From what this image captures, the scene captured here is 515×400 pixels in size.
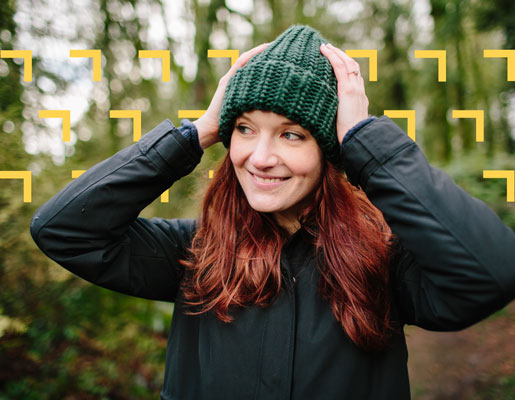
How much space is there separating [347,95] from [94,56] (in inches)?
113

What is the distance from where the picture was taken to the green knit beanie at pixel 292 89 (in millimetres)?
1508

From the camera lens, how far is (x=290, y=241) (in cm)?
167

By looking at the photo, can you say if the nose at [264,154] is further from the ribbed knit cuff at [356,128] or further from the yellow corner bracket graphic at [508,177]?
the yellow corner bracket graphic at [508,177]

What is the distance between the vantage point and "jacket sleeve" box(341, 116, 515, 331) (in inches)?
48.7

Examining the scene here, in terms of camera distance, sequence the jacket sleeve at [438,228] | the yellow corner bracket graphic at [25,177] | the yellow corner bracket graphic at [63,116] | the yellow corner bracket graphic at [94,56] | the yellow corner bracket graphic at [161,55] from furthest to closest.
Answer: the yellow corner bracket graphic at [161,55], the yellow corner bracket graphic at [94,56], the yellow corner bracket graphic at [63,116], the yellow corner bracket graphic at [25,177], the jacket sleeve at [438,228]

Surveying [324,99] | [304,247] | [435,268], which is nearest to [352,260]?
[304,247]

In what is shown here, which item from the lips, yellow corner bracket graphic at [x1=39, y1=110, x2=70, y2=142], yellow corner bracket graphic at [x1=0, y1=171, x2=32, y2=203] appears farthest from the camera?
yellow corner bracket graphic at [x1=39, y1=110, x2=70, y2=142]

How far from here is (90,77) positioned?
11.6 feet

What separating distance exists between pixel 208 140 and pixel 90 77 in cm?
241

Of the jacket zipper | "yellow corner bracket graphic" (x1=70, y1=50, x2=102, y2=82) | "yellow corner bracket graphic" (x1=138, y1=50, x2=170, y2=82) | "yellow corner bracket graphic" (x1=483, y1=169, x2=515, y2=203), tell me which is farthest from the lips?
"yellow corner bracket graphic" (x1=483, y1=169, x2=515, y2=203)

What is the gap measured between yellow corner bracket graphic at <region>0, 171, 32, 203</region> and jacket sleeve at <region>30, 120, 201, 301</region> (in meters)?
1.59

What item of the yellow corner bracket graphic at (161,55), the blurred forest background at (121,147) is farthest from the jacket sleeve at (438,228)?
the yellow corner bracket graphic at (161,55)

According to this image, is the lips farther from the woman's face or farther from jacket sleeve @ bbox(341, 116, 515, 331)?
jacket sleeve @ bbox(341, 116, 515, 331)

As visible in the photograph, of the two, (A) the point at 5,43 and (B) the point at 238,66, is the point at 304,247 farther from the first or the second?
(A) the point at 5,43
